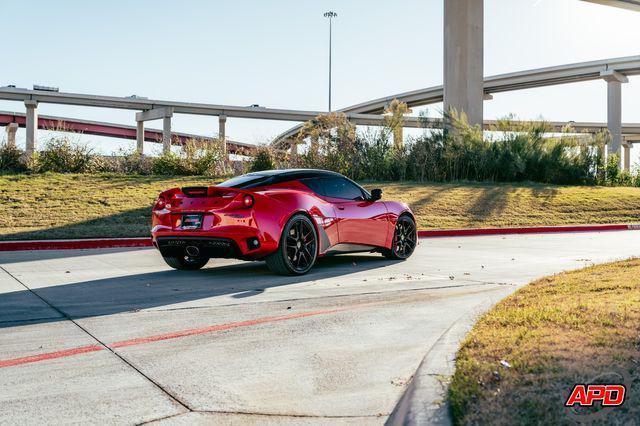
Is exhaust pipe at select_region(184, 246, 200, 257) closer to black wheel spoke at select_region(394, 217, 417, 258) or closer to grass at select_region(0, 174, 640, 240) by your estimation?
black wheel spoke at select_region(394, 217, 417, 258)

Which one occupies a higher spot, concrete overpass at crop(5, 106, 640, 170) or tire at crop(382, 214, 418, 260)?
concrete overpass at crop(5, 106, 640, 170)

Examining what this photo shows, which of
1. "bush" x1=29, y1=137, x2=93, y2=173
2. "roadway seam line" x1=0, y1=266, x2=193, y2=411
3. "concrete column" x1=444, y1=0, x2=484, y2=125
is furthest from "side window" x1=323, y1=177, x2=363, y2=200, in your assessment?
"concrete column" x1=444, y1=0, x2=484, y2=125

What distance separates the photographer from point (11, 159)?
22.2 m

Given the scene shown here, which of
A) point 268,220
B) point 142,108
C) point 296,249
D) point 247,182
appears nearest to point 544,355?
point 268,220

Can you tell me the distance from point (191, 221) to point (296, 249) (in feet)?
4.55

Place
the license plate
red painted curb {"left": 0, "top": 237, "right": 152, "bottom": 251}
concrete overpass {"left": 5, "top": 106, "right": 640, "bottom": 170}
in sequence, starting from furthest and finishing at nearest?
concrete overpass {"left": 5, "top": 106, "right": 640, "bottom": 170}
red painted curb {"left": 0, "top": 237, "right": 152, "bottom": 251}
the license plate

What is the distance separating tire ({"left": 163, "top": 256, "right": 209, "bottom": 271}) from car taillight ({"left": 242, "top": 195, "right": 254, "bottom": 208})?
1.65 metres

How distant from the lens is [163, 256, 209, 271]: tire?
32.1 ft

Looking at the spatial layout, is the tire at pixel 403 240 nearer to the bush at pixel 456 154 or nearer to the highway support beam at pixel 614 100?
Answer: the bush at pixel 456 154

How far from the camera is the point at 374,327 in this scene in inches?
227

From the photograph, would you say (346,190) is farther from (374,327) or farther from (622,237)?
(622,237)

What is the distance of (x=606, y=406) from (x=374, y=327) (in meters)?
2.81

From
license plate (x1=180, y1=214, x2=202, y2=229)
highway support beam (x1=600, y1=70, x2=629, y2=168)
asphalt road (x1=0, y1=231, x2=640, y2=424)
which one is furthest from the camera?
highway support beam (x1=600, y1=70, x2=629, y2=168)

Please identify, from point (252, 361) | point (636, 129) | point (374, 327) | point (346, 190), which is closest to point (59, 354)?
point (252, 361)
